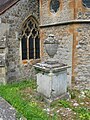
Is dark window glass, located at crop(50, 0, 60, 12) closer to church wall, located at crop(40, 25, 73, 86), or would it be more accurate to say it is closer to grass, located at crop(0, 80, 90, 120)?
church wall, located at crop(40, 25, 73, 86)

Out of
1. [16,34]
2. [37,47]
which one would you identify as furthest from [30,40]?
[16,34]

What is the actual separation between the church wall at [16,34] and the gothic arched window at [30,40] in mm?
352

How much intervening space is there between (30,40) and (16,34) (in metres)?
1.11

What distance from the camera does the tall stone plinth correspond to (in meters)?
6.07

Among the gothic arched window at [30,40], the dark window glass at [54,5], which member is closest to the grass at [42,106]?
the gothic arched window at [30,40]

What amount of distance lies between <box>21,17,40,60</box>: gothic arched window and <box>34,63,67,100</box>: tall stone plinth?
3451mm

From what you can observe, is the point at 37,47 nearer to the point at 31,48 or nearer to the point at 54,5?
the point at 31,48

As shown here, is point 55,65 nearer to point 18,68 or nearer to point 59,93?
point 59,93

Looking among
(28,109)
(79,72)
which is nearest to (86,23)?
(79,72)

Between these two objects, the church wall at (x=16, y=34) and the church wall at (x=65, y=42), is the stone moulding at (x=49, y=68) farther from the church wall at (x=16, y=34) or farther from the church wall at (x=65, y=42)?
the church wall at (x=16, y=34)

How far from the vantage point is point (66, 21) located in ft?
25.9

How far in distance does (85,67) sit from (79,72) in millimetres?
328

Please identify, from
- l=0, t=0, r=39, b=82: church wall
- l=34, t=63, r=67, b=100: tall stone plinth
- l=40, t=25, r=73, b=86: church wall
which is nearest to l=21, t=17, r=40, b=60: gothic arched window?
l=0, t=0, r=39, b=82: church wall

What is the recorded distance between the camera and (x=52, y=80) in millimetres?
6066
